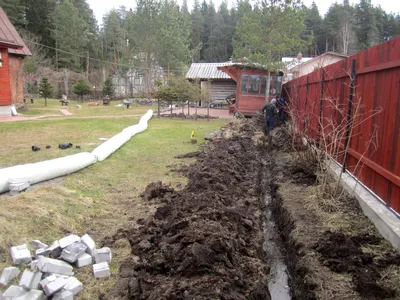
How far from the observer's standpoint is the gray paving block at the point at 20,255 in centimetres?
296

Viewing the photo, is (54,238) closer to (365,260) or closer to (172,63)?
(365,260)

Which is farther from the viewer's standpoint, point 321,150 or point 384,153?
point 321,150

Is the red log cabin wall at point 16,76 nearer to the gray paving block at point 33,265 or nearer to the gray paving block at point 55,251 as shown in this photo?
the gray paving block at point 55,251

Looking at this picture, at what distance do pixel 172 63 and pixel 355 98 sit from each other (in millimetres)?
33951

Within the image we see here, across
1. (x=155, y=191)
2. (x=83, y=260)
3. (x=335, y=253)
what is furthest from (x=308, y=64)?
(x=83, y=260)

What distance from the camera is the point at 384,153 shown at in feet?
12.4

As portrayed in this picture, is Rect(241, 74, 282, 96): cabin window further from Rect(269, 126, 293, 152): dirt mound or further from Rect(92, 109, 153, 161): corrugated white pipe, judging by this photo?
Rect(92, 109, 153, 161): corrugated white pipe

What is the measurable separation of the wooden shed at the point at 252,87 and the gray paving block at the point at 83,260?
1672cm

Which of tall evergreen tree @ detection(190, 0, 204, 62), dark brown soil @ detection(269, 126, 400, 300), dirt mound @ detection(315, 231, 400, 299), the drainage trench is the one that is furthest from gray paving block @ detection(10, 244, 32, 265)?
tall evergreen tree @ detection(190, 0, 204, 62)

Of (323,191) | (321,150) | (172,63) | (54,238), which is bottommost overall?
(54,238)

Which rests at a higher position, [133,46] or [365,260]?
[133,46]

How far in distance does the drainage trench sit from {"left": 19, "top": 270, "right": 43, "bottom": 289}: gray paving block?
2.17 meters

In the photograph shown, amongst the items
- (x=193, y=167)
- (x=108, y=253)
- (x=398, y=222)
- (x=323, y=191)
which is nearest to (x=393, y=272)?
(x=398, y=222)

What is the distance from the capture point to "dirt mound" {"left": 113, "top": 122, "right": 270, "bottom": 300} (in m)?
2.70
